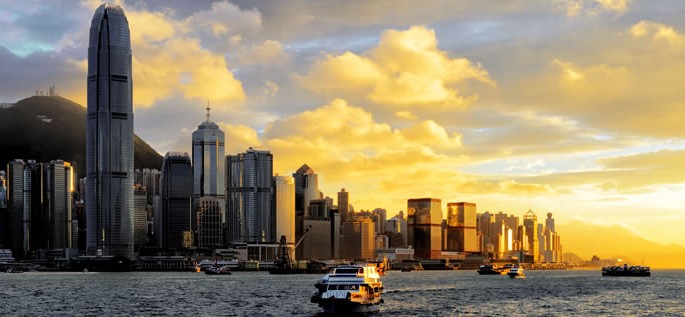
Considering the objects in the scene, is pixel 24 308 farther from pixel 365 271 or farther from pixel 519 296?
pixel 519 296

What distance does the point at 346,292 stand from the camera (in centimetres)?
12481

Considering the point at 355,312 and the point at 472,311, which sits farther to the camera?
the point at 472,311

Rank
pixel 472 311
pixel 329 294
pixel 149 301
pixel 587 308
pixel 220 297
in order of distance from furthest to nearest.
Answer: pixel 220 297
pixel 149 301
pixel 587 308
pixel 472 311
pixel 329 294

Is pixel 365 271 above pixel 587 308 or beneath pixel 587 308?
above

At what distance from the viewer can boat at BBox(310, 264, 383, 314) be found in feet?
409

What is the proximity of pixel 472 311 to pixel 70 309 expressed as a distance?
71.2m

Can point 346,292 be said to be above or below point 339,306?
above

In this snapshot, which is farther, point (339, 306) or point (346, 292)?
point (346, 292)

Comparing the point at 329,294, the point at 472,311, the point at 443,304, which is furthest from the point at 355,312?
the point at 443,304

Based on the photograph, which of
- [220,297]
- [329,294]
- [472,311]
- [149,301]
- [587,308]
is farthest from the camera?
[220,297]

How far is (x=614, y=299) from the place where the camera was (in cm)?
18800

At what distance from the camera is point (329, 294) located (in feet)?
409

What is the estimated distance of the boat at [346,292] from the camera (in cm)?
12462

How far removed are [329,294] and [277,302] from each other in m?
48.5
